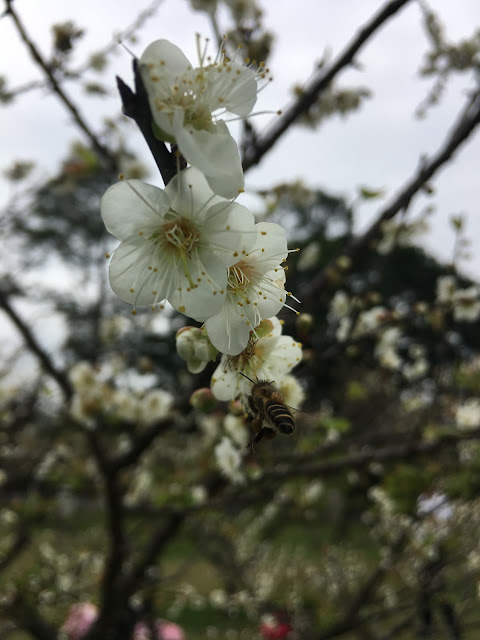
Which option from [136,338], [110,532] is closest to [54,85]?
[110,532]

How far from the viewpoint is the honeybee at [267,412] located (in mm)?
636

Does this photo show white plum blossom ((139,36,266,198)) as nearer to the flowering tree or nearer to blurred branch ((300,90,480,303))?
the flowering tree

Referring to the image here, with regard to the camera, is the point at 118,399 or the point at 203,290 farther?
the point at 118,399

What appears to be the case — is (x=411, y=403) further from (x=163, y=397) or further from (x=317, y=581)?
(x=163, y=397)

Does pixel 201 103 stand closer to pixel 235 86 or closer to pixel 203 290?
pixel 235 86

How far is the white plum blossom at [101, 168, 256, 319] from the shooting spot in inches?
23.0

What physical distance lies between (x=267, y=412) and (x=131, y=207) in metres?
0.34

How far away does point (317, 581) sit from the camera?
194 inches

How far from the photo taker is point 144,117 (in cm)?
53

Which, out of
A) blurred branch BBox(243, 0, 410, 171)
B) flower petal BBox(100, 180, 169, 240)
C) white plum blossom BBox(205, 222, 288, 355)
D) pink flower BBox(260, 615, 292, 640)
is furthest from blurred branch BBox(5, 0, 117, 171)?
pink flower BBox(260, 615, 292, 640)

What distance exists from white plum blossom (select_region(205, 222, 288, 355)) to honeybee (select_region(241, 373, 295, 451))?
11 cm

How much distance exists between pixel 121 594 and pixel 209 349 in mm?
1792

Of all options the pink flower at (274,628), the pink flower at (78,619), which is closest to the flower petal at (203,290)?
the pink flower at (78,619)

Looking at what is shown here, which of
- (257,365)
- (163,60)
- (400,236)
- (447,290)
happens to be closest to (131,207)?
(163,60)
